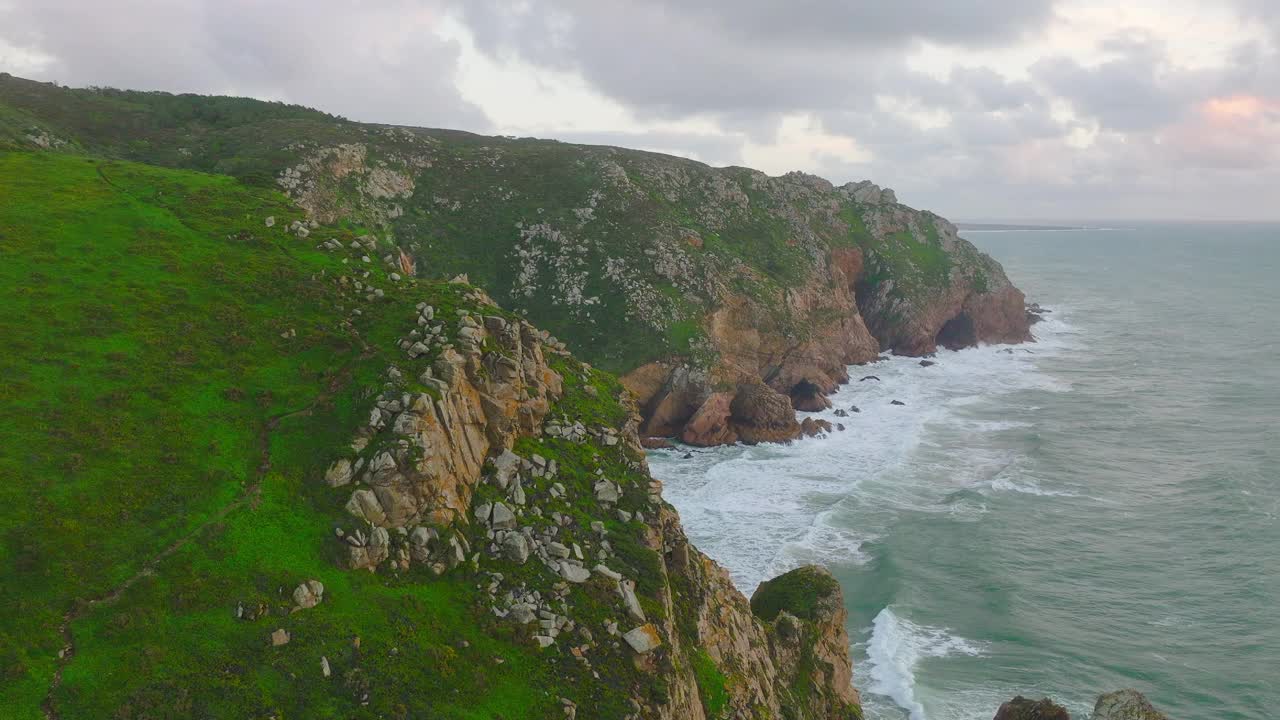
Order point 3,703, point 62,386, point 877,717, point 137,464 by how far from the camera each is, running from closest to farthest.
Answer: point 3,703
point 137,464
point 62,386
point 877,717

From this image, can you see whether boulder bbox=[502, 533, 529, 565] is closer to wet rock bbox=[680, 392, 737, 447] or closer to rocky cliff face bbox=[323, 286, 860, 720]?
rocky cliff face bbox=[323, 286, 860, 720]

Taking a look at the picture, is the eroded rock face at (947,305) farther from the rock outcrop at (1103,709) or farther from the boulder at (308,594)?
the boulder at (308,594)

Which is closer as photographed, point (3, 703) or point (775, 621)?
point (3, 703)

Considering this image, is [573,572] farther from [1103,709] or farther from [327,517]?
[1103,709]

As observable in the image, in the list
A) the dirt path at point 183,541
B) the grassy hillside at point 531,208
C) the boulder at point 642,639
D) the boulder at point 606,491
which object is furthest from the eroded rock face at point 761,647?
the grassy hillside at point 531,208

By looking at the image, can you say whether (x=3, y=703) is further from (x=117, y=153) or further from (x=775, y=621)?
(x=117, y=153)

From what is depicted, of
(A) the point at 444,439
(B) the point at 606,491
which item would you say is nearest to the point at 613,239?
(B) the point at 606,491

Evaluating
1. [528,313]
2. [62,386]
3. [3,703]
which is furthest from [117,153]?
[3,703]
